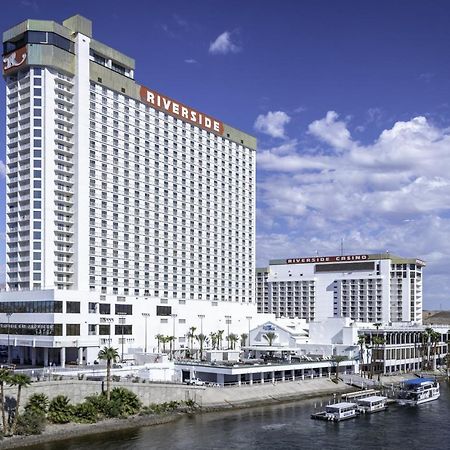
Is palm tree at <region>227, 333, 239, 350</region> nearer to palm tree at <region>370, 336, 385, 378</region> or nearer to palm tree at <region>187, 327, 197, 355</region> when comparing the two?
palm tree at <region>187, 327, 197, 355</region>

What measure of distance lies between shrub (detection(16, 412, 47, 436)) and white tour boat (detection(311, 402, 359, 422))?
48582 mm

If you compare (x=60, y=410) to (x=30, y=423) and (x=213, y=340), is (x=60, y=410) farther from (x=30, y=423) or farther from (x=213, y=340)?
(x=213, y=340)

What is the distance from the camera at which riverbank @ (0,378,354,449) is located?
9150 cm

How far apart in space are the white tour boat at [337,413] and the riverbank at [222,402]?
57.0 feet

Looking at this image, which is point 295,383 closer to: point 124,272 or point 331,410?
point 331,410

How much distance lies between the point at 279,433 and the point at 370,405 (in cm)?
2839

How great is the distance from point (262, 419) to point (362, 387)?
48328mm

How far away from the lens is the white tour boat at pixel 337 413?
11106 centimetres

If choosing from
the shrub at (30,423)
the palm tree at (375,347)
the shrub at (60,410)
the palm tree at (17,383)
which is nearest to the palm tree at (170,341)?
the palm tree at (375,347)

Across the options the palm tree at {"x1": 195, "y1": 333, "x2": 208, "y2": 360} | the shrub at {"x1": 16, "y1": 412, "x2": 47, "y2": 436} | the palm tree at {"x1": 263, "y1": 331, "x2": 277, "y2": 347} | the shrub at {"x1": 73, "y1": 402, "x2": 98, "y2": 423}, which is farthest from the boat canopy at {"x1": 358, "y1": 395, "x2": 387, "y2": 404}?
the palm tree at {"x1": 263, "y1": 331, "x2": 277, "y2": 347}

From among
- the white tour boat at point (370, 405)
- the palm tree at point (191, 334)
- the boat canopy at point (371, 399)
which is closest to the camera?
the white tour boat at point (370, 405)

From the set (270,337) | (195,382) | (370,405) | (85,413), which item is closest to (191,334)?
(270,337)

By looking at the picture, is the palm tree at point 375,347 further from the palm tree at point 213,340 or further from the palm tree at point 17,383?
the palm tree at point 17,383

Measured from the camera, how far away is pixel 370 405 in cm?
12012
